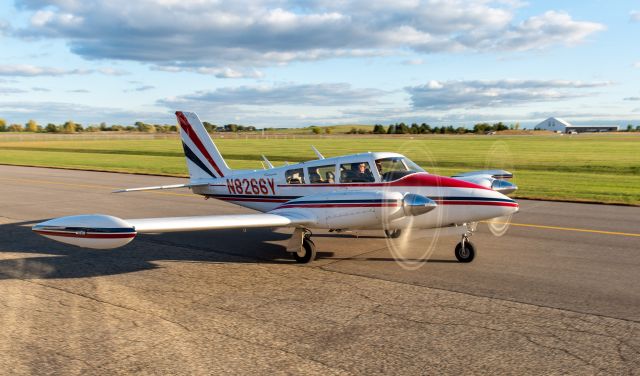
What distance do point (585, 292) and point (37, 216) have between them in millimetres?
17203

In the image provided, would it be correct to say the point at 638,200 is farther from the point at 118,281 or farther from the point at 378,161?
the point at 118,281

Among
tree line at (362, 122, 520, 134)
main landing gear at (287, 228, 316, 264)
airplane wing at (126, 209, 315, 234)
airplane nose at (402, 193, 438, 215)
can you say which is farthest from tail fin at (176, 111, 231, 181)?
tree line at (362, 122, 520, 134)

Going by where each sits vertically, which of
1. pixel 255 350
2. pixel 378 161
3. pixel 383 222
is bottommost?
pixel 255 350

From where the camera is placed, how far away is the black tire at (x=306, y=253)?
441 inches

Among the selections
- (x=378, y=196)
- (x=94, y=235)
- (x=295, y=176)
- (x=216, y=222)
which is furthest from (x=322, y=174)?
(x=94, y=235)

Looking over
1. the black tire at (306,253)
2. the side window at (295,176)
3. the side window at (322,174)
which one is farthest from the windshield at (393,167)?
the black tire at (306,253)

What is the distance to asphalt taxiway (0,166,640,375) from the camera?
20.5ft

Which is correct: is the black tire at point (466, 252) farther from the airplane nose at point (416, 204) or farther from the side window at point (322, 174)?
the side window at point (322, 174)

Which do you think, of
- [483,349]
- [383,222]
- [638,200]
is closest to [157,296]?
[383,222]

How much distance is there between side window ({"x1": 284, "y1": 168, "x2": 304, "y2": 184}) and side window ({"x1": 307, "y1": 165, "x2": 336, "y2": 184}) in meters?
0.28

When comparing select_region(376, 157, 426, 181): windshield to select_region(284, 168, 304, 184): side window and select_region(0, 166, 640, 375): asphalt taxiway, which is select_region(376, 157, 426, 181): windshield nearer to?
select_region(0, 166, 640, 375): asphalt taxiway

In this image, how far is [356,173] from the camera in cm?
1198

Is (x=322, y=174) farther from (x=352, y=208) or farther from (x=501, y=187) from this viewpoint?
(x=501, y=187)

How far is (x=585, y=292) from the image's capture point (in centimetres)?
870
